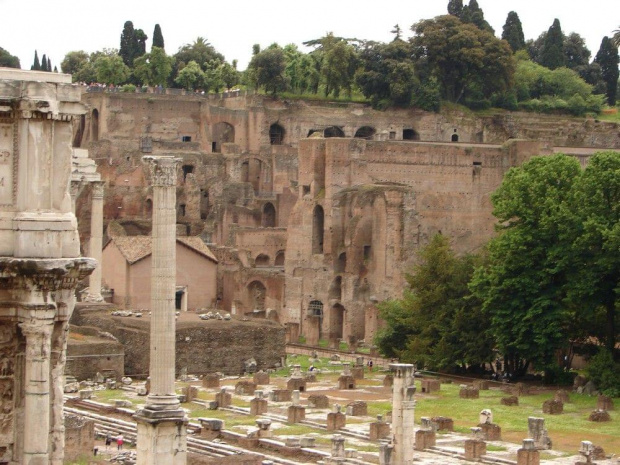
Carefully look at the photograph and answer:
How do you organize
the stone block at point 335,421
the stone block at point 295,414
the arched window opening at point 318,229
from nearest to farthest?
the stone block at point 335,421
the stone block at point 295,414
the arched window opening at point 318,229

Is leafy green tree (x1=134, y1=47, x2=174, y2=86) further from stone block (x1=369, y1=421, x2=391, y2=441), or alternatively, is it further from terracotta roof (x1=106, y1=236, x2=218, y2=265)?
stone block (x1=369, y1=421, x2=391, y2=441)

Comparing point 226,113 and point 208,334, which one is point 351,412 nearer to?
point 208,334

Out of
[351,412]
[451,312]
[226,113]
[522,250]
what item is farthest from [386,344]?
[226,113]

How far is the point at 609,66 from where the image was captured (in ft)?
303

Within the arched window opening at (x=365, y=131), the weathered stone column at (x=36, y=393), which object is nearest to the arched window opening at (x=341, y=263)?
the arched window opening at (x=365, y=131)

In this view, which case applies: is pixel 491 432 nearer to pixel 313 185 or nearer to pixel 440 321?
pixel 440 321

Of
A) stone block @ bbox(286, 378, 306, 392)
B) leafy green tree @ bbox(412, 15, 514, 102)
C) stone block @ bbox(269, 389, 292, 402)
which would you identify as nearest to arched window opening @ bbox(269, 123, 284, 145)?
leafy green tree @ bbox(412, 15, 514, 102)

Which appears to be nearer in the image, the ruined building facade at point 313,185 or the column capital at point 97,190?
the column capital at point 97,190

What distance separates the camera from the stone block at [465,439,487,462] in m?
36.2

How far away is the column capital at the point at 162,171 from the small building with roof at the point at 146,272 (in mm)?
35626

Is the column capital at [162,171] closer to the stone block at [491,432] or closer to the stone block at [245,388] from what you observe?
the stone block at [491,432]

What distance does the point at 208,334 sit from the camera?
5353 centimetres

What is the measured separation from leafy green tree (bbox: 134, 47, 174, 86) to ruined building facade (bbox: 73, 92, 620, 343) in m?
6.41

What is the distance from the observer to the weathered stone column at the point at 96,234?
5194cm
